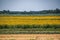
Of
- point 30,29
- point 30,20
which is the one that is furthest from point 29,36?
point 30,20

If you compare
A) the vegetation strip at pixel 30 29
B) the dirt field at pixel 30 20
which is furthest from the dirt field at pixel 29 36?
the dirt field at pixel 30 20

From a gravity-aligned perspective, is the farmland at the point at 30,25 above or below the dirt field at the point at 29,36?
above

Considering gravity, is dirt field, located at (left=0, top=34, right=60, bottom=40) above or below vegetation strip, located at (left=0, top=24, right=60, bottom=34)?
below

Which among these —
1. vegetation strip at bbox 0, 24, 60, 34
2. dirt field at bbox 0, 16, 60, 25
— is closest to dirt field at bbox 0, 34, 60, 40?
vegetation strip at bbox 0, 24, 60, 34

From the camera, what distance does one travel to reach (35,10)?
1266mm

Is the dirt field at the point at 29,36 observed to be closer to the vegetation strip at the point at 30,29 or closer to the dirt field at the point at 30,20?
the vegetation strip at the point at 30,29

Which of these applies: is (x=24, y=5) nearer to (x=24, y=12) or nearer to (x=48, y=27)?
(x=24, y=12)

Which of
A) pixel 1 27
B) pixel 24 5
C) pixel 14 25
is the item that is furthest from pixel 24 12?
pixel 1 27

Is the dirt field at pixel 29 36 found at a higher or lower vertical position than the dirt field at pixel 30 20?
lower

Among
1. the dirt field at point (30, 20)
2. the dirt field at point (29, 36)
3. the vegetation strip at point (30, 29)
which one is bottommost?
the dirt field at point (29, 36)

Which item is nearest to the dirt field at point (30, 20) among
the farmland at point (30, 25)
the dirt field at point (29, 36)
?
the farmland at point (30, 25)

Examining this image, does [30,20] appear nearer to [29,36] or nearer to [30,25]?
[30,25]

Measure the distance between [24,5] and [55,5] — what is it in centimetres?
37

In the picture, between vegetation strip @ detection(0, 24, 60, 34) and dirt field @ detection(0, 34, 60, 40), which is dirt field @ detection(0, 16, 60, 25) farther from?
dirt field @ detection(0, 34, 60, 40)
